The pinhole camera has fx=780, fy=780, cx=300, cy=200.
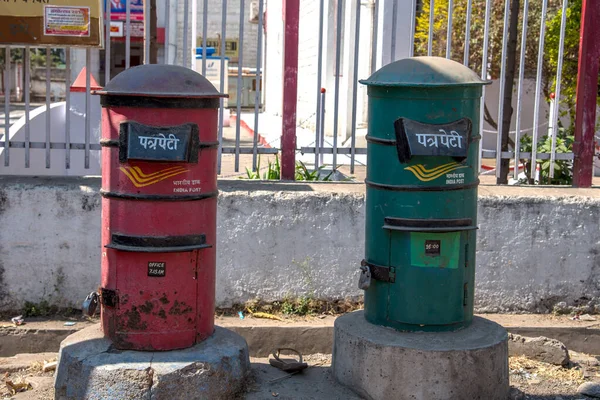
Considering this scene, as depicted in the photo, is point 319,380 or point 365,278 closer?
point 365,278

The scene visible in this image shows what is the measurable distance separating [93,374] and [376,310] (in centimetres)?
147

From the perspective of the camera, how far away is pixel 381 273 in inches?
160

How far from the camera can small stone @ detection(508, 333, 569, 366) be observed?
4.87m

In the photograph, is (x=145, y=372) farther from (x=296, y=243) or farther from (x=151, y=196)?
(x=296, y=243)

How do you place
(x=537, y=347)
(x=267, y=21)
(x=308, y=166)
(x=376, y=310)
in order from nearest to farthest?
(x=376, y=310) < (x=537, y=347) < (x=308, y=166) < (x=267, y=21)

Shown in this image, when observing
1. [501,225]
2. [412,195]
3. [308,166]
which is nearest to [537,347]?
[501,225]

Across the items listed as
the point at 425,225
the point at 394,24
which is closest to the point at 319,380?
the point at 425,225

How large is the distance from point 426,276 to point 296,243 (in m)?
1.38

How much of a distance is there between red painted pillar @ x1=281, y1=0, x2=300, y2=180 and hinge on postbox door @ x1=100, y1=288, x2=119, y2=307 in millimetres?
1921

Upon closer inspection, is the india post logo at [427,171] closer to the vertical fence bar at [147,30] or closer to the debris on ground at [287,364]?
the debris on ground at [287,364]

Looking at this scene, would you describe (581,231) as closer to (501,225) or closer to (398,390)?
(501,225)

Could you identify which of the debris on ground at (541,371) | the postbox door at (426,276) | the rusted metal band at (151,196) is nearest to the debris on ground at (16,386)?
the rusted metal band at (151,196)

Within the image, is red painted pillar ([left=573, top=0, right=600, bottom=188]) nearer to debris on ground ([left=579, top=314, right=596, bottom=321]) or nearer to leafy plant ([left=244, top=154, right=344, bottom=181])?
debris on ground ([left=579, top=314, right=596, bottom=321])

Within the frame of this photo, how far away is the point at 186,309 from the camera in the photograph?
391cm
